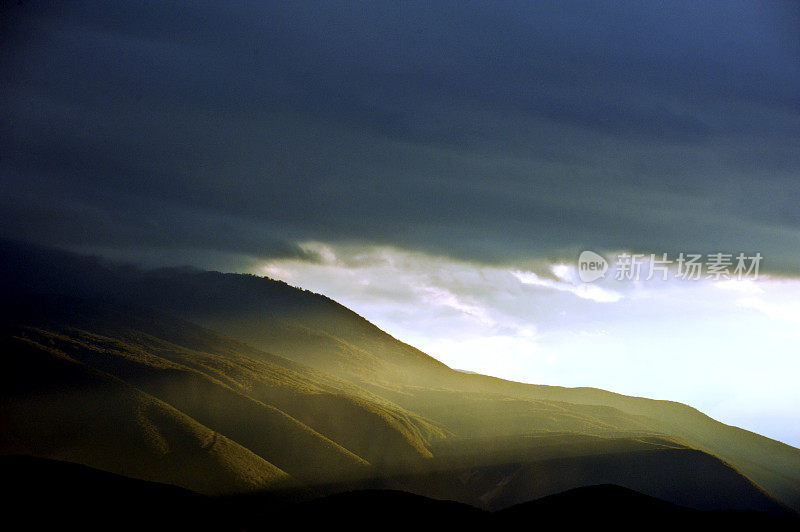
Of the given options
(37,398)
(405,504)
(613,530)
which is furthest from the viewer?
(37,398)

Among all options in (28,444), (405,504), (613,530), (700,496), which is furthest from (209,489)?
(700,496)

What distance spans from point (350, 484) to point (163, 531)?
292ft

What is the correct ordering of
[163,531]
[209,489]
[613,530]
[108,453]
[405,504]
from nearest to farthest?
[163,531] → [613,530] → [405,504] → [209,489] → [108,453]

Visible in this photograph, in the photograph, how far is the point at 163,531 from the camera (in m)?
80.4

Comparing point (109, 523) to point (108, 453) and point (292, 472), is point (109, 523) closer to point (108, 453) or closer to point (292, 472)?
point (108, 453)

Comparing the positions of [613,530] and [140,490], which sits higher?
[613,530]

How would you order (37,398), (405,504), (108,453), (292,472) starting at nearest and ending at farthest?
(405,504) → (108,453) → (292,472) → (37,398)

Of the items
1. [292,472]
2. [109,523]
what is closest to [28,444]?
[292,472]

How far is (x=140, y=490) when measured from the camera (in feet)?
302

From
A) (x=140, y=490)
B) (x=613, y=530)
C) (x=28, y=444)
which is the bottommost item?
(x=28, y=444)

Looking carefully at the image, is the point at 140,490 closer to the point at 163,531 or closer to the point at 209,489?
the point at 163,531

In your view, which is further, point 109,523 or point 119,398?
point 119,398

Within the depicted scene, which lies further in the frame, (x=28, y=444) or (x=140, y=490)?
(x=28, y=444)

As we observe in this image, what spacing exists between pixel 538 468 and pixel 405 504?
109m
